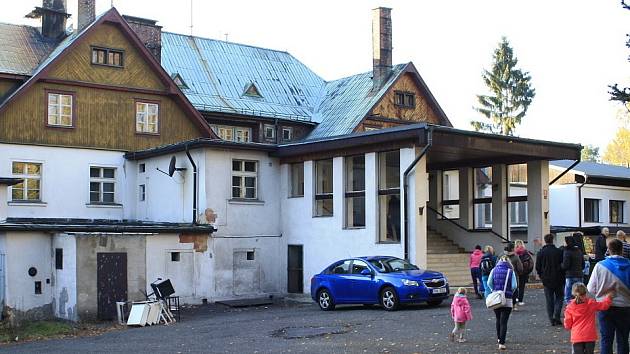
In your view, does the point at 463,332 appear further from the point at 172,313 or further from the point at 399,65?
the point at 399,65

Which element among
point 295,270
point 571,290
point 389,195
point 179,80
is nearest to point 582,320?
point 571,290

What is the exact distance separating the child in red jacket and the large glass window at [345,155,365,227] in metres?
17.1

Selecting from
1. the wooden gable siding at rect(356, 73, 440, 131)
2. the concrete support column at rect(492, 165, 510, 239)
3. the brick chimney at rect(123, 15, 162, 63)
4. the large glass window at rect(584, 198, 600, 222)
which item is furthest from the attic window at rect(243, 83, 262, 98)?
the large glass window at rect(584, 198, 600, 222)

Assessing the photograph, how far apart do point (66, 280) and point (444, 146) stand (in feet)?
39.3

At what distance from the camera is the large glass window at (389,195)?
27188mm

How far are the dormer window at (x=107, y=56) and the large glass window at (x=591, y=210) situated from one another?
2467cm

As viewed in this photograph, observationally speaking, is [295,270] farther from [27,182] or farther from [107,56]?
[107,56]

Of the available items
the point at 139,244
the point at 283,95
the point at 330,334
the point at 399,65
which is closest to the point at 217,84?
the point at 283,95

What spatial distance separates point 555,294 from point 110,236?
45.3ft

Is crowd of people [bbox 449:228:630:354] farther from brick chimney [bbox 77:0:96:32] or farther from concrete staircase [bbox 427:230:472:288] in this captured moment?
brick chimney [bbox 77:0:96:32]

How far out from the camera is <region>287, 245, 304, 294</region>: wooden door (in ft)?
101

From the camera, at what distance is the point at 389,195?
90.3 feet

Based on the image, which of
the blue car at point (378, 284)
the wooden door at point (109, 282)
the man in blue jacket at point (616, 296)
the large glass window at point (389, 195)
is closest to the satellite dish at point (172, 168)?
the wooden door at point (109, 282)

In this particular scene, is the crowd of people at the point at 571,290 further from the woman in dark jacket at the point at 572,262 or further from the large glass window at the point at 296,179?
the large glass window at the point at 296,179
